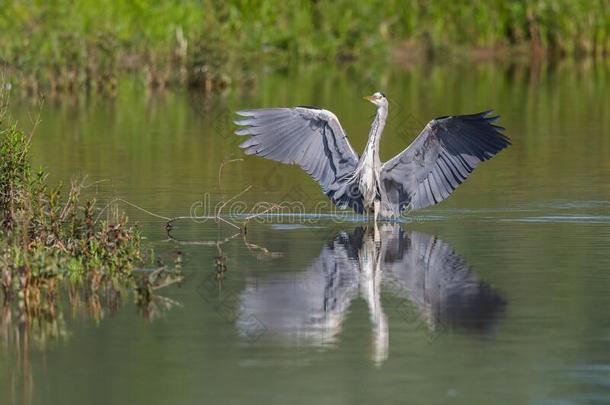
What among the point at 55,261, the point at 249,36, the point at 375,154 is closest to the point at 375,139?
the point at 375,154

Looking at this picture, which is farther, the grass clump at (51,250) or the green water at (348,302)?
the grass clump at (51,250)

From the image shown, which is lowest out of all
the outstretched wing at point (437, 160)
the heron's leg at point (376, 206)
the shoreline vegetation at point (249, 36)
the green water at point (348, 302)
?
the green water at point (348, 302)

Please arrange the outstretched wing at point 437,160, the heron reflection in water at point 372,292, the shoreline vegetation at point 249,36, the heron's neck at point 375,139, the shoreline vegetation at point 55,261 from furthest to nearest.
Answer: the shoreline vegetation at point 249,36 < the heron's neck at point 375,139 < the outstretched wing at point 437,160 < the shoreline vegetation at point 55,261 < the heron reflection in water at point 372,292

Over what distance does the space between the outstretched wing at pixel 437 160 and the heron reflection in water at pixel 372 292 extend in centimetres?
96

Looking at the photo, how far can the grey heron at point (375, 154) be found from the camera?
1084 cm

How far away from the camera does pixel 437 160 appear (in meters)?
11.0

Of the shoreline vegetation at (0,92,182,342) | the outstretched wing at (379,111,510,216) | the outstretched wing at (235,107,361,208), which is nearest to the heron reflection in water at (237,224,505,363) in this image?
the shoreline vegetation at (0,92,182,342)

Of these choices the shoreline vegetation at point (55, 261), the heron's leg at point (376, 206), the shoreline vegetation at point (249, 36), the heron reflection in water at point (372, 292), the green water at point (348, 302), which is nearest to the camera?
the green water at point (348, 302)

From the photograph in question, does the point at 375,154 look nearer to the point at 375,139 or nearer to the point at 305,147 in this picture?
the point at 375,139

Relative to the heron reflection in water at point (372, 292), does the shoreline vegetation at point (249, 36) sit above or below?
above

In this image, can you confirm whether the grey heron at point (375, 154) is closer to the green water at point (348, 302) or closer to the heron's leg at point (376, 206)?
the heron's leg at point (376, 206)

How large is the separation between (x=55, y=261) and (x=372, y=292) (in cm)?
174

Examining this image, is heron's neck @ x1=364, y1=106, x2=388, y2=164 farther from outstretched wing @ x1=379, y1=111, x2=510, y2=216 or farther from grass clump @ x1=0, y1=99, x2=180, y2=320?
grass clump @ x1=0, y1=99, x2=180, y2=320

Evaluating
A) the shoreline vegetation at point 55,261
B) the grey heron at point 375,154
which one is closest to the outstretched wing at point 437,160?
the grey heron at point 375,154
